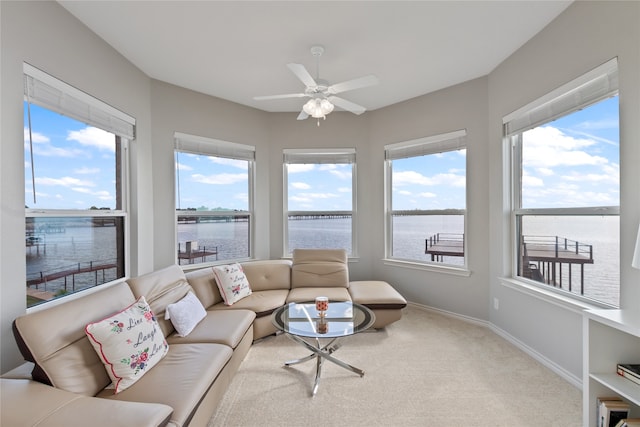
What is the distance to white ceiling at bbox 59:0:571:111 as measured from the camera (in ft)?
7.02

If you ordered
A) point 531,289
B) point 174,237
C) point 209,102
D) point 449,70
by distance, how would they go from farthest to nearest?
point 209,102 → point 174,237 → point 449,70 → point 531,289

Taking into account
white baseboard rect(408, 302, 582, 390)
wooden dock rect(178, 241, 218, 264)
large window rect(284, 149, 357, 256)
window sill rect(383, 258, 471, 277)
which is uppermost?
large window rect(284, 149, 357, 256)

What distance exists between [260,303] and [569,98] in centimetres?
330

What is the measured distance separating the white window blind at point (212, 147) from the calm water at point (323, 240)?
3.11 ft

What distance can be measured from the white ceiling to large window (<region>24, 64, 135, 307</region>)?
71cm

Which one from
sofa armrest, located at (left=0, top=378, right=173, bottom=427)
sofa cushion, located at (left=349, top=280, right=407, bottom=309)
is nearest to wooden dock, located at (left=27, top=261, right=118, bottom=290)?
sofa armrest, located at (left=0, top=378, right=173, bottom=427)

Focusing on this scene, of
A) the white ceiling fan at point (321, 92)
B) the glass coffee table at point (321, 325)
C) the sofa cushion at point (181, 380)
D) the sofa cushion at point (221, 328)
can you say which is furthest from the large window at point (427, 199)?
the sofa cushion at point (181, 380)

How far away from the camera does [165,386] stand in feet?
5.06

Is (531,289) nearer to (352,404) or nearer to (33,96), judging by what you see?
(352,404)

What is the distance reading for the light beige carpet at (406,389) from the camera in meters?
1.85

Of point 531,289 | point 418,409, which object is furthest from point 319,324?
point 531,289

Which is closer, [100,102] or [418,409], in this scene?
[418,409]

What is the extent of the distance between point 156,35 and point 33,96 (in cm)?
105

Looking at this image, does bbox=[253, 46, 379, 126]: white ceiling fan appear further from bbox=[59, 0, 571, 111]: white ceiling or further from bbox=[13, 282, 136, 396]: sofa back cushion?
bbox=[13, 282, 136, 396]: sofa back cushion
